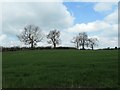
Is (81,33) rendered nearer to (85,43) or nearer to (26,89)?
(85,43)

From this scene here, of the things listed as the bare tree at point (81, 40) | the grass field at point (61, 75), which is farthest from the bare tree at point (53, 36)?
the grass field at point (61, 75)

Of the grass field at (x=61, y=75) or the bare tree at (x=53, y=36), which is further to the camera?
the bare tree at (x=53, y=36)

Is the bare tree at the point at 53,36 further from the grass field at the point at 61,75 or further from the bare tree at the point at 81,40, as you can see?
the grass field at the point at 61,75

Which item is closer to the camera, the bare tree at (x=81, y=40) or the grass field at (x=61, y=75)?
the grass field at (x=61, y=75)

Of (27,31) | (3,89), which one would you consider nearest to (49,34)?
(27,31)

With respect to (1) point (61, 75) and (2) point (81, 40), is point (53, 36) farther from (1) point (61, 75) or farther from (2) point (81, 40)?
(1) point (61, 75)

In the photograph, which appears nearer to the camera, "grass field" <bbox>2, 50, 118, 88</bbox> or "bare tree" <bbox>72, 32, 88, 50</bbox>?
"grass field" <bbox>2, 50, 118, 88</bbox>

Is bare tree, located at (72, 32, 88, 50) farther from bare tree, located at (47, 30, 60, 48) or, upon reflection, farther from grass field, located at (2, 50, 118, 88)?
grass field, located at (2, 50, 118, 88)

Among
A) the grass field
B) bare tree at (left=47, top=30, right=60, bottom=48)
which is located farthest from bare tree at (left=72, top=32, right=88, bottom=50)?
the grass field

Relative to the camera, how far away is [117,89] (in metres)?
10.1

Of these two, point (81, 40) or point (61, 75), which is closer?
point (61, 75)

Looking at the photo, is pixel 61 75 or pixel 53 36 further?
pixel 53 36

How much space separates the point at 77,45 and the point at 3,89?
117 meters

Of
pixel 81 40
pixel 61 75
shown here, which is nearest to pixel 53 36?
pixel 81 40
